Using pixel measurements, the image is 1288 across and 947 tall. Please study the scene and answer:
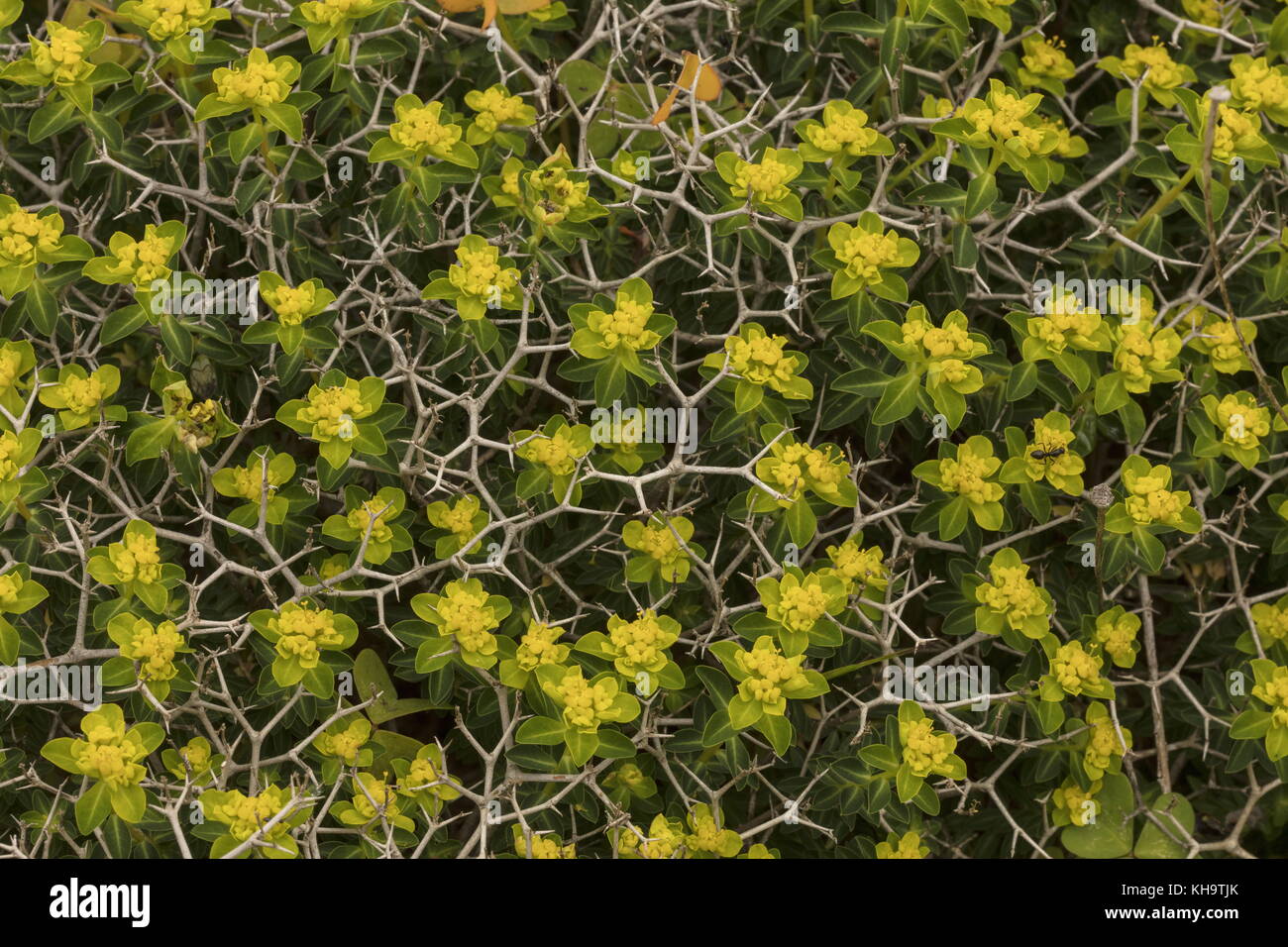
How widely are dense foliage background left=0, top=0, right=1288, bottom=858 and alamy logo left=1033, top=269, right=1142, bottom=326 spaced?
2 centimetres

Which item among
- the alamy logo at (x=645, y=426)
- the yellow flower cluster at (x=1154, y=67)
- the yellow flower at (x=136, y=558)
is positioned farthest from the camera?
the yellow flower cluster at (x=1154, y=67)

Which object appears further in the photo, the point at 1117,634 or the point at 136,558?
the point at 1117,634

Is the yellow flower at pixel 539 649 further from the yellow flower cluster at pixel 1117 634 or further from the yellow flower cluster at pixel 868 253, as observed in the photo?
the yellow flower cluster at pixel 1117 634

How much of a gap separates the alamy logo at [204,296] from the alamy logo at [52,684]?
26.1 inches

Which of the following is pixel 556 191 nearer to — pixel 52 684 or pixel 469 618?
pixel 469 618

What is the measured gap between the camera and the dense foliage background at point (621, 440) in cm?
224

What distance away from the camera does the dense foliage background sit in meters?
2.24

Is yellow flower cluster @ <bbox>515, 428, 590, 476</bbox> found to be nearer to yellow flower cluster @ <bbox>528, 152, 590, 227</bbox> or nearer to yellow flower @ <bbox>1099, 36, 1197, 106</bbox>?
yellow flower cluster @ <bbox>528, 152, 590, 227</bbox>

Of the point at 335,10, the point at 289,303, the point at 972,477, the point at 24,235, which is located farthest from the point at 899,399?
the point at 24,235

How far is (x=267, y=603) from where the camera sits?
2.50 metres

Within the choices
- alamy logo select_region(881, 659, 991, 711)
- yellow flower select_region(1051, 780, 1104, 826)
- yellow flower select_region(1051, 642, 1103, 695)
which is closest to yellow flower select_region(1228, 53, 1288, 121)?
yellow flower select_region(1051, 642, 1103, 695)

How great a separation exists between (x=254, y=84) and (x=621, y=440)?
2.95 ft

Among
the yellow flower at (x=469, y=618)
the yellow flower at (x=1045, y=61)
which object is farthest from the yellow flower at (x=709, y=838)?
the yellow flower at (x=1045, y=61)

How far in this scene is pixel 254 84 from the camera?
2207 mm
